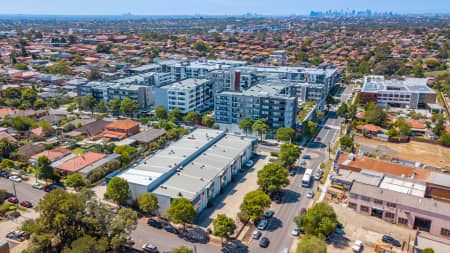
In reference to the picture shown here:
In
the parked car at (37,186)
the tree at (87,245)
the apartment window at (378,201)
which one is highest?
the tree at (87,245)

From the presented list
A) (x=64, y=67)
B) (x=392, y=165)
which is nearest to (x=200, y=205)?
(x=392, y=165)

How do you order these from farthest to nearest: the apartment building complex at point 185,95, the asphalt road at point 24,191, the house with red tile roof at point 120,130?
1. the apartment building complex at point 185,95
2. the house with red tile roof at point 120,130
3. the asphalt road at point 24,191

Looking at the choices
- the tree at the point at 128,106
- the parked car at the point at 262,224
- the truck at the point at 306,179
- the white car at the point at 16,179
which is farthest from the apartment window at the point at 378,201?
the tree at the point at 128,106

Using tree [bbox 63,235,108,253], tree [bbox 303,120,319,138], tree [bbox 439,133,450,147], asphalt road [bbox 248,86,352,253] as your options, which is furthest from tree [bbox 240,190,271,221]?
tree [bbox 439,133,450,147]

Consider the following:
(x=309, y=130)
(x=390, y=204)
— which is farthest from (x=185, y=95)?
(x=390, y=204)

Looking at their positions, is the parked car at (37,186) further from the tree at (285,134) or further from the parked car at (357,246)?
the parked car at (357,246)

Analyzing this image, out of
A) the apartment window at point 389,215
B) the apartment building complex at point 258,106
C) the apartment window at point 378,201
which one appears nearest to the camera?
the apartment window at point 389,215

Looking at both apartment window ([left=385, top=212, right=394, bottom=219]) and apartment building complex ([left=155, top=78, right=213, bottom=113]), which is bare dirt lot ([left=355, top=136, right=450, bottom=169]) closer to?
apartment window ([left=385, top=212, right=394, bottom=219])

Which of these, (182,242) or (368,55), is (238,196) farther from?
(368,55)
